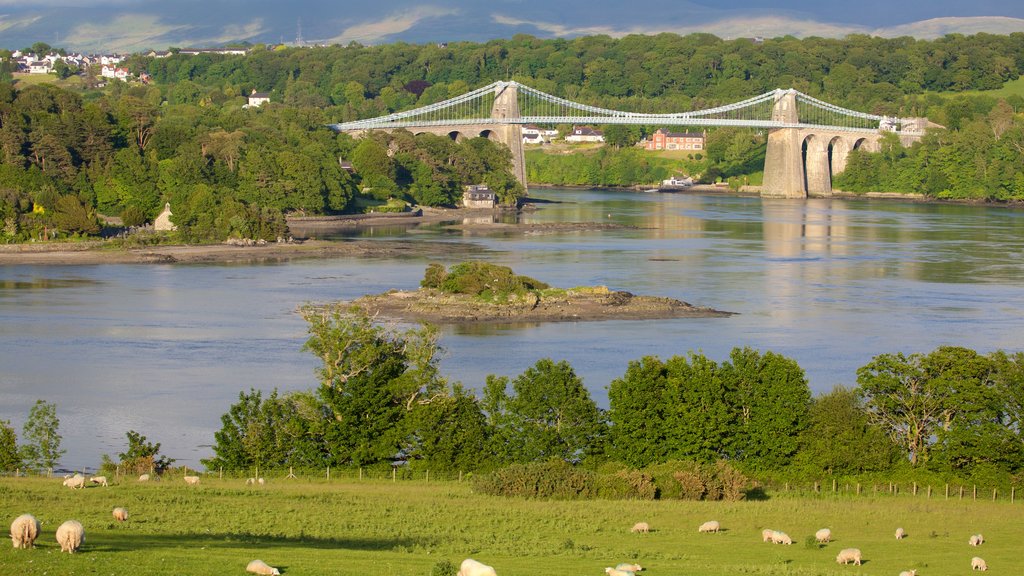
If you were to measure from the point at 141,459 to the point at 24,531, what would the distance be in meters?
5.88

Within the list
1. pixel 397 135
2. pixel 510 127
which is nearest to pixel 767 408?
pixel 397 135

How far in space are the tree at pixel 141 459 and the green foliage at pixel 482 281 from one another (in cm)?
1278

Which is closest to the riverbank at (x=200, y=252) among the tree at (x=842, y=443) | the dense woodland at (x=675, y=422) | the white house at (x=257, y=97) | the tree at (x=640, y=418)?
the dense woodland at (x=675, y=422)

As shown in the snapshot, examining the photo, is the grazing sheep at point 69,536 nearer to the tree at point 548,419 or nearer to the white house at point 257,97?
the tree at point 548,419

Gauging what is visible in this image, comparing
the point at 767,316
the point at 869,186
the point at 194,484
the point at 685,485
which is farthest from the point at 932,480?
the point at 869,186

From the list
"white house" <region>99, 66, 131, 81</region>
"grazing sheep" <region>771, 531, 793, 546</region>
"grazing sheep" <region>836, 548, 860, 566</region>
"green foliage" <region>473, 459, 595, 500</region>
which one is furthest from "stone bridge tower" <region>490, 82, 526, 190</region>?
"grazing sheep" <region>836, 548, 860, 566</region>

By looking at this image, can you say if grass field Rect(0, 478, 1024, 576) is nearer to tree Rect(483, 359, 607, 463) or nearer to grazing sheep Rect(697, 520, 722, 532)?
grazing sheep Rect(697, 520, 722, 532)

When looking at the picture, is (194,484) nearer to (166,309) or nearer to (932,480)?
(932,480)

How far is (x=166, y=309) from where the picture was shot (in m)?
26.5

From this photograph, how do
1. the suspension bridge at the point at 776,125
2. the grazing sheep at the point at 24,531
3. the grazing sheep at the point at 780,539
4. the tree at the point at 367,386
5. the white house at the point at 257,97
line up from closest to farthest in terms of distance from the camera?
the grazing sheep at the point at 24,531 → the grazing sheep at the point at 780,539 → the tree at the point at 367,386 → the suspension bridge at the point at 776,125 → the white house at the point at 257,97

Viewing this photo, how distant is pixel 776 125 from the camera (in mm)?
69562

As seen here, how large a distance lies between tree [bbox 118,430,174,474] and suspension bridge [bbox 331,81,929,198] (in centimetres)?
4837

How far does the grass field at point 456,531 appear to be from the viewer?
857cm

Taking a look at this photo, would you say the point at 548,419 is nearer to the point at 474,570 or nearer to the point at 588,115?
the point at 474,570
